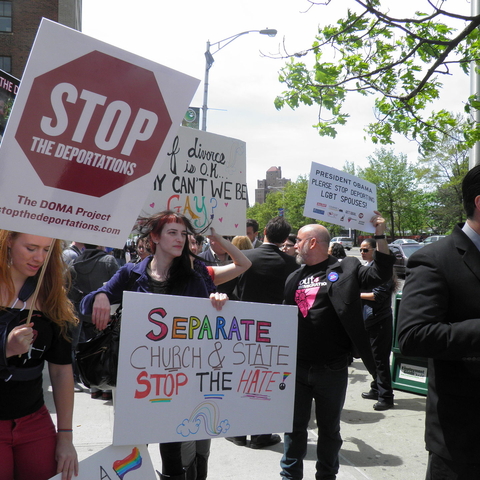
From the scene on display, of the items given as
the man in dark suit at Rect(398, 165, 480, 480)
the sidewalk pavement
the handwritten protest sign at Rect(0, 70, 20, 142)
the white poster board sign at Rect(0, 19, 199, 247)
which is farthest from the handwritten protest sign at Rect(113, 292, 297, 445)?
the handwritten protest sign at Rect(0, 70, 20, 142)

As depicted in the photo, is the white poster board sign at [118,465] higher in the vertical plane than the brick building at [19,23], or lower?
lower

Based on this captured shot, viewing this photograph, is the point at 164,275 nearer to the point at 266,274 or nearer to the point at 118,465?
the point at 118,465

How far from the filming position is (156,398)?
2.69 metres

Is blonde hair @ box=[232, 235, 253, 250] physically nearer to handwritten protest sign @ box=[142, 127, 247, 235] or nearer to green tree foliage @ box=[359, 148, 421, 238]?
handwritten protest sign @ box=[142, 127, 247, 235]

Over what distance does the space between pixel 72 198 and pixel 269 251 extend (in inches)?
123

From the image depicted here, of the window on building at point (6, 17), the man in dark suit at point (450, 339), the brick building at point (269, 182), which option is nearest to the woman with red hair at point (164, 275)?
the man in dark suit at point (450, 339)

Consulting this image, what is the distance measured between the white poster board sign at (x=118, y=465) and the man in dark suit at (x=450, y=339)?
135 centimetres

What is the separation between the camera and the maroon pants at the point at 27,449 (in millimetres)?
2211

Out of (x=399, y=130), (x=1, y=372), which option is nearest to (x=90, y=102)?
(x=1, y=372)

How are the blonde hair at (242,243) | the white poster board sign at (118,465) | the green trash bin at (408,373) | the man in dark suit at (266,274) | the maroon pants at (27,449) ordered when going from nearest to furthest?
the maroon pants at (27,449) → the white poster board sign at (118,465) → the man in dark suit at (266,274) → the green trash bin at (408,373) → the blonde hair at (242,243)

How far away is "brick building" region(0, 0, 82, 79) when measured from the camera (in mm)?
29516

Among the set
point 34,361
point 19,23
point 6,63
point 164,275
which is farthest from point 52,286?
point 19,23

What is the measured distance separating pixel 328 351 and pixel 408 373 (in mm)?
3190

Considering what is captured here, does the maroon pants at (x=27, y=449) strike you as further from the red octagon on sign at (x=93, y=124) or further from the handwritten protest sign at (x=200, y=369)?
the red octagon on sign at (x=93, y=124)
